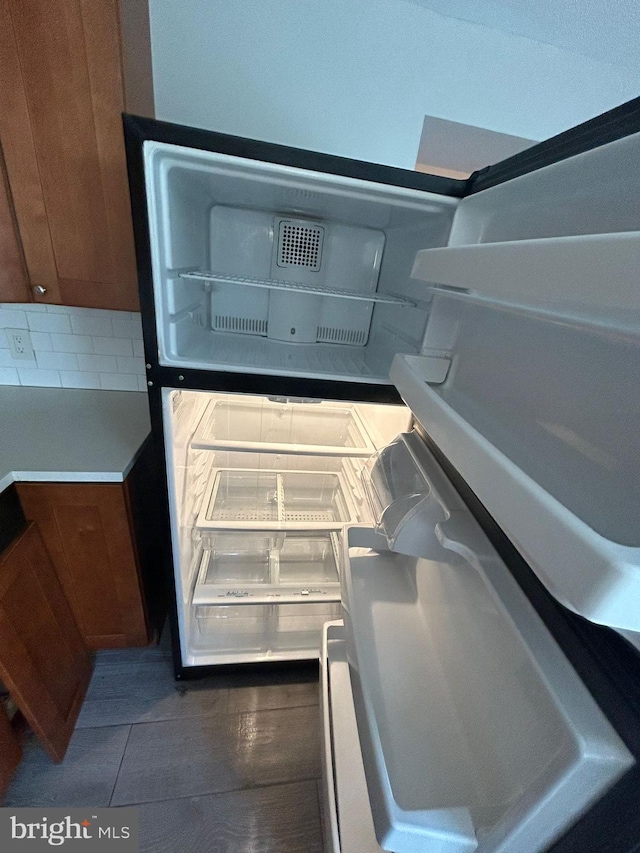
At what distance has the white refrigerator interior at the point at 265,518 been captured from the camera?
4.13ft

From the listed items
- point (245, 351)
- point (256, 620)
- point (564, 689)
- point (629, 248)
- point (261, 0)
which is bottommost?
point (256, 620)

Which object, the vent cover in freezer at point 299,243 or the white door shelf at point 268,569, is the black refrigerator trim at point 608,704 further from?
the vent cover in freezer at point 299,243

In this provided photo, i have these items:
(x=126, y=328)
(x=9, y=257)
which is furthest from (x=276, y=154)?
(x=126, y=328)

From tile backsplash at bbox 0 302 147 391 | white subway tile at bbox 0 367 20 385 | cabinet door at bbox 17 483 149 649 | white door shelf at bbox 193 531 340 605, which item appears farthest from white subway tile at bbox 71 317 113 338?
white door shelf at bbox 193 531 340 605

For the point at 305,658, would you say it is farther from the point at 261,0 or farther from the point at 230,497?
the point at 261,0

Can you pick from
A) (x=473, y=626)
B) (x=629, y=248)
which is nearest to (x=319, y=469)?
(x=473, y=626)

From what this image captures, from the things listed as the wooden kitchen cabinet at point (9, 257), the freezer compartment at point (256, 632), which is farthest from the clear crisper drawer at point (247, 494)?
the wooden kitchen cabinet at point (9, 257)

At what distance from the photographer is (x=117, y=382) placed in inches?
60.1

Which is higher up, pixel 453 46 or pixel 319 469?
pixel 453 46

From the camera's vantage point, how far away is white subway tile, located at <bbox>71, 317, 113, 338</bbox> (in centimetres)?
141

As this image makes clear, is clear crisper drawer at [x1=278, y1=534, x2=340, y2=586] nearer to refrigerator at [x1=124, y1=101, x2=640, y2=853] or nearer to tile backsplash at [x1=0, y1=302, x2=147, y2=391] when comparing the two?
refrigerator at [x1=124, y1=101, x2=640, y2=853]

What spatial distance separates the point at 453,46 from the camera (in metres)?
1.18

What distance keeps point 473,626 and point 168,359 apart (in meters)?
0.92

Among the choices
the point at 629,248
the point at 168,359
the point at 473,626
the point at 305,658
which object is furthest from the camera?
the point at 305,658
